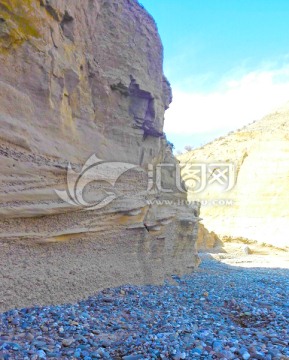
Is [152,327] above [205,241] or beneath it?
above

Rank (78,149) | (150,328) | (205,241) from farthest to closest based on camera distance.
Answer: (205,241) → (78,149) → (150,328)

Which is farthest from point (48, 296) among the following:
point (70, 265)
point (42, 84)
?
point (42, 84)

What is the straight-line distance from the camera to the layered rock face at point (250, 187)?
24.8 metres

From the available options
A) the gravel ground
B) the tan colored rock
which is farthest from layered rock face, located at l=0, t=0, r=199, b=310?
the tan colored rock

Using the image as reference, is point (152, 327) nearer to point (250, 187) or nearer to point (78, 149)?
point (78, 149)

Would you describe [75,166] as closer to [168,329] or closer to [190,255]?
[168,329]

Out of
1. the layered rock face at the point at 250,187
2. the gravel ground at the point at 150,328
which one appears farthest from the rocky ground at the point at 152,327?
the layered rock face at the point at 250,187

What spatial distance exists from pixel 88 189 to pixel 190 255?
5140 mm

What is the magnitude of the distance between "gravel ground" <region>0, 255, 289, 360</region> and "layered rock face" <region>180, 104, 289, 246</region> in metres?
18.0

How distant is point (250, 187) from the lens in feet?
90.2

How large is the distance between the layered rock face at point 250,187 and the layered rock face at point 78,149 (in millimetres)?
17822

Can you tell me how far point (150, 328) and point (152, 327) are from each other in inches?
1.9

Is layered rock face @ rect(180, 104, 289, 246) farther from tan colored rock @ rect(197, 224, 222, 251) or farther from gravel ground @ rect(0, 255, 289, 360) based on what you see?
gravel ground @ rect(0, 255, 289, 360)

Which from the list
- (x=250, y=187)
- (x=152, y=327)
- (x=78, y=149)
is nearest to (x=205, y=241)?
(x=250, y=187)
